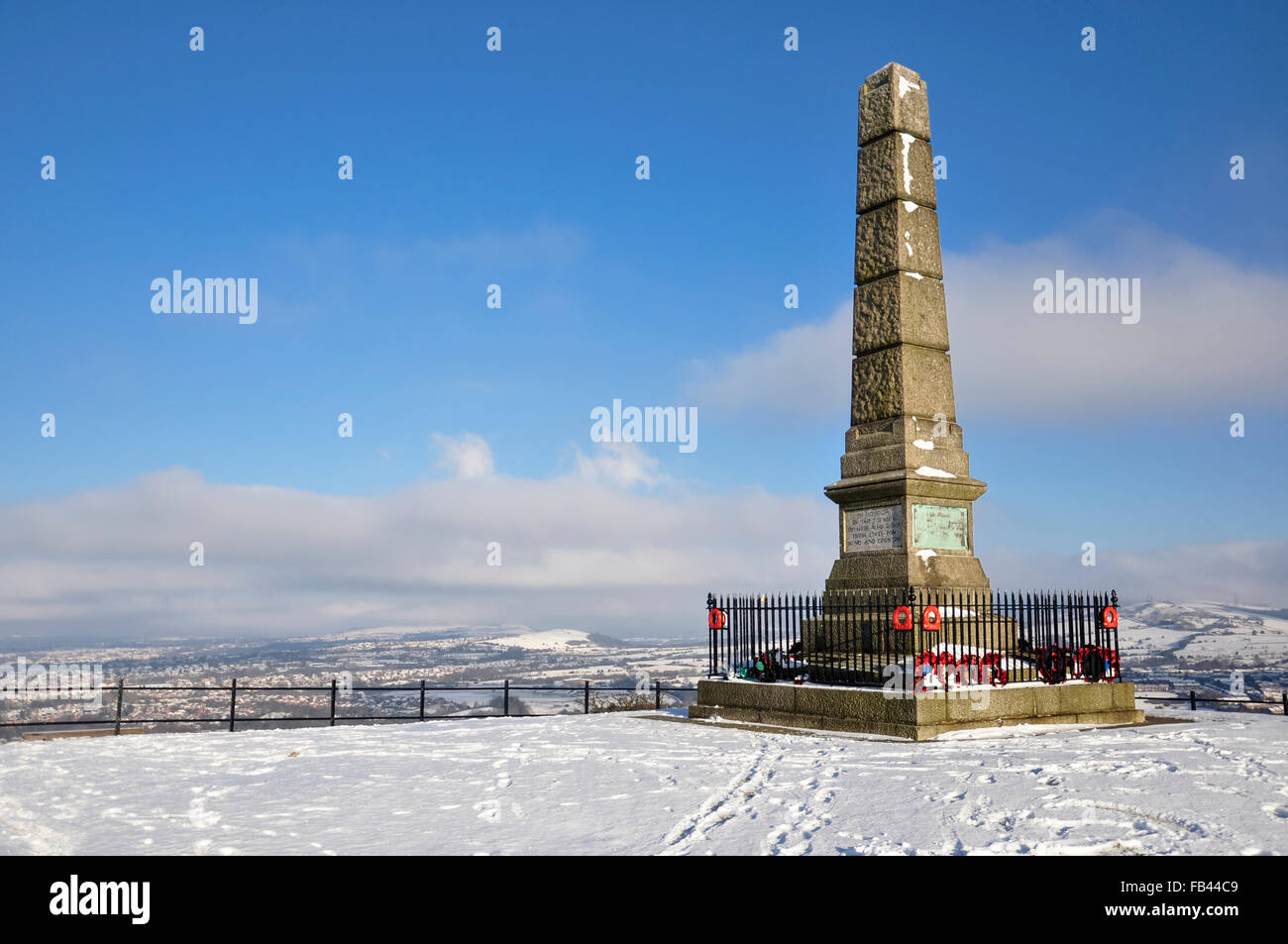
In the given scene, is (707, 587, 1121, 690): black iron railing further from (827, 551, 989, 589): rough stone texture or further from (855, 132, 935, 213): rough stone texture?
(855, 132, 935, 213): rough stone texture

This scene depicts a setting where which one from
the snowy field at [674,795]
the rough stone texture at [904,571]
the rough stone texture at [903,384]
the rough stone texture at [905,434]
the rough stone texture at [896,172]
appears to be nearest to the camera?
the snowy field at [674,795]

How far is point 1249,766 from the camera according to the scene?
10039 millimetres

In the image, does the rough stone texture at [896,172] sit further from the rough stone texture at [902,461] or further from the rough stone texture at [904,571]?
the rough stone texture at [904,571]

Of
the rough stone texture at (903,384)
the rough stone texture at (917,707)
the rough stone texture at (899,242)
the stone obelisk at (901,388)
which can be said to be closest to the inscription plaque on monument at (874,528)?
the stone obelisk at (901,388)

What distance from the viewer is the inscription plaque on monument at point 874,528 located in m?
15.6

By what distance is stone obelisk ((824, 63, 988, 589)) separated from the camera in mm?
15570

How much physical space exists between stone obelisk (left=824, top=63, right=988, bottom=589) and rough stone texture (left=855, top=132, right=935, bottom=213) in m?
0.02

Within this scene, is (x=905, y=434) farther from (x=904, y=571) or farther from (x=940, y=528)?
(x=904, y=571)

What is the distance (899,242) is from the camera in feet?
53.5

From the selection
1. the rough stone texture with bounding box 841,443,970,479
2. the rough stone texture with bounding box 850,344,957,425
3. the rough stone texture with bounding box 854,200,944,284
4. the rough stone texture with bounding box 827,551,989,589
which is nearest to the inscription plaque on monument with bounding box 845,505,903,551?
the rough stone texture with bounding box 827,551,989,589

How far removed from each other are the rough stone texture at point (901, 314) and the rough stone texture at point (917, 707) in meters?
5.81

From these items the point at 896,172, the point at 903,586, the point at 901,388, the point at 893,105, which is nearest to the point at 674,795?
the point at 903,586

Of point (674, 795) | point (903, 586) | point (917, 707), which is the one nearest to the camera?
point (674, 795)

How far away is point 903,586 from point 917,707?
2668mm
